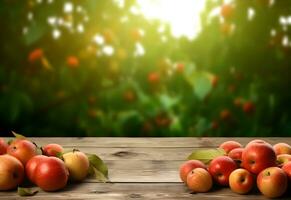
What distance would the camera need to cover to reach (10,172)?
6.15 feet

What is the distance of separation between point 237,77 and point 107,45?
1.95 feet

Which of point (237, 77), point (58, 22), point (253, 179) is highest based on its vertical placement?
point (58, 22)

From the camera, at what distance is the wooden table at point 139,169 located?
182 centimetres

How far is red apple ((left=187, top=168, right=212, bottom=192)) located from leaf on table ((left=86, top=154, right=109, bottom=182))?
0.79ft

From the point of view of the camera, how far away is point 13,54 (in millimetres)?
3090

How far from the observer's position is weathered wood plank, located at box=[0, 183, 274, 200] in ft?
5.92

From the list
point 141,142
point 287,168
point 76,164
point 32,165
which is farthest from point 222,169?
point 141,142

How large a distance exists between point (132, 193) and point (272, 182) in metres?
0.36

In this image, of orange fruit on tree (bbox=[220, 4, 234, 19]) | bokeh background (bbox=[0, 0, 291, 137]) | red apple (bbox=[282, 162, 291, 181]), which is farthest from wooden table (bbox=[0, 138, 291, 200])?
orange fruit on tree (bbox=[220, 4, 234, 19])

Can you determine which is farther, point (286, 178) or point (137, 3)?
point (137, 3)

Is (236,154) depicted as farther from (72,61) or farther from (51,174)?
(72,61)

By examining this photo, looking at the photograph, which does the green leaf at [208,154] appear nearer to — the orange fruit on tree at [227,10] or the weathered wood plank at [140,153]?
the weathered wood plank at [140,153]

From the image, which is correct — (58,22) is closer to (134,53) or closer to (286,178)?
(134,53)

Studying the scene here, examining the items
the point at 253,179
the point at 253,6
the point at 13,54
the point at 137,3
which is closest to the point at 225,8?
the point at 253,6
